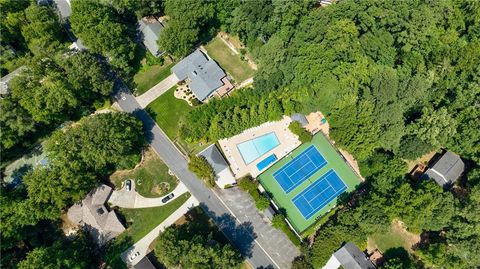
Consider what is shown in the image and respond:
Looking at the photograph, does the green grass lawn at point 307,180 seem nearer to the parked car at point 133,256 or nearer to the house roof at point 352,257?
the house roof at point 352,257

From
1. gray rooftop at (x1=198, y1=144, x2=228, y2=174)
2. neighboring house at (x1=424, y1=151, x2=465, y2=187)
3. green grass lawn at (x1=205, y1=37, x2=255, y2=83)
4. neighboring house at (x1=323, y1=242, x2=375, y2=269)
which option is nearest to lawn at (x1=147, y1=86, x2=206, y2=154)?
gray rooftop at (x1=198, y1=144, x2=228, y2=174)

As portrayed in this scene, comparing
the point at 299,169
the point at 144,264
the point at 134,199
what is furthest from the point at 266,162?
the point at 144,264

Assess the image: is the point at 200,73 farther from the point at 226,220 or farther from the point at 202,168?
the point at 226,220

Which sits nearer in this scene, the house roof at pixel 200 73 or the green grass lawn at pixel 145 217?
the green grass lawn at pixel 145 217

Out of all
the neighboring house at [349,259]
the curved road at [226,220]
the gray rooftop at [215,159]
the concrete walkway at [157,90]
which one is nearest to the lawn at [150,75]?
the concrete walkway at [157,90]

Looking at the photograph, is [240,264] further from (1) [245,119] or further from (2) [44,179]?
(2) [44,179]

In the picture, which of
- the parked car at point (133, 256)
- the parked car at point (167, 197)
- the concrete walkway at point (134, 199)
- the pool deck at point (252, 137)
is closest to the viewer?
the parked car at point (133, 256)
